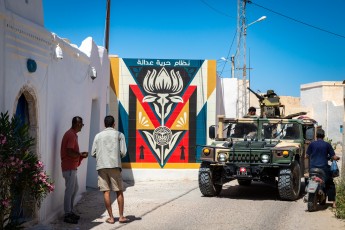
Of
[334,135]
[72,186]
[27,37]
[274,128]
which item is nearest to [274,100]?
[274,128]

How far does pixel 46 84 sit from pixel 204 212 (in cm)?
357

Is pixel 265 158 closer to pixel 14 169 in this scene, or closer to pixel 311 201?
pixel 311 201

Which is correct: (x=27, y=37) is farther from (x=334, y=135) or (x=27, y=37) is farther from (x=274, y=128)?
(x=334, y=135)

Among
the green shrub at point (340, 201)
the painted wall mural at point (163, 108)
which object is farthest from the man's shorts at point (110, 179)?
the painted wall mural at point (163, 108)

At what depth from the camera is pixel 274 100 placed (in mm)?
13781

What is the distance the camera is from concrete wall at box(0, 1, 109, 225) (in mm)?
6516

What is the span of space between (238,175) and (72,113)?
11.9ft

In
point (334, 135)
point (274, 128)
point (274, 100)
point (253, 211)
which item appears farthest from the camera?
point (334, 135)

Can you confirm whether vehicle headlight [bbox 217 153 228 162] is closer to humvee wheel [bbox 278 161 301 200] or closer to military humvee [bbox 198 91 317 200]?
military humvee [bbox 198 91 317 200]

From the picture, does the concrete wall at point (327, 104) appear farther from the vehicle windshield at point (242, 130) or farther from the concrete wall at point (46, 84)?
the concrete wall at point (46, 84)

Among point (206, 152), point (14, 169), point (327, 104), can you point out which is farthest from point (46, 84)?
point (327, 104)

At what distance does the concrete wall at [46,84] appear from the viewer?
6.52 m

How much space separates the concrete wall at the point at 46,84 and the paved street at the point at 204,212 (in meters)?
0.77

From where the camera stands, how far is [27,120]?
7.60m
